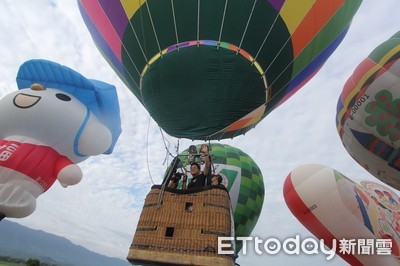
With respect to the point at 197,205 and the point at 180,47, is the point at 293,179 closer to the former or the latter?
the point at 180,47

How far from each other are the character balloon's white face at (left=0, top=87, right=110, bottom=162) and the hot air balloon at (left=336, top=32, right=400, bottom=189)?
4.91m

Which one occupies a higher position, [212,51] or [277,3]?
[277,3]

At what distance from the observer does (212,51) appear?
4473 millimetres

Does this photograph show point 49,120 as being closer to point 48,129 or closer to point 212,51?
point 48,129

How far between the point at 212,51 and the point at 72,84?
2.77 meters

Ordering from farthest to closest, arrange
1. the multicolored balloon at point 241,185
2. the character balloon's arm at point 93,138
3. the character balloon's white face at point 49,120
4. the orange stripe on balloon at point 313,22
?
1. the multicolored balloon at point 241,185
2. the character balloon's arm at point 93,138
3. the character balloon's white face at point 49,120
4. the orange stripe on balloon at point 313,22

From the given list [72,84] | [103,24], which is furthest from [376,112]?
[72,84]

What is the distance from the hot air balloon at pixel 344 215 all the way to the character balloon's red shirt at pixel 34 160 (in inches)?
209

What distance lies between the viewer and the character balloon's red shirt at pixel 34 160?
508 centimetres

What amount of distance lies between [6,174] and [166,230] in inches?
121

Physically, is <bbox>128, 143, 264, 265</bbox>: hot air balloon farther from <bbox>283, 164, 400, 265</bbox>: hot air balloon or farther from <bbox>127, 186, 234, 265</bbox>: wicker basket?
<bbox>283, 164, 400, 265</bbox>: hot air balloon

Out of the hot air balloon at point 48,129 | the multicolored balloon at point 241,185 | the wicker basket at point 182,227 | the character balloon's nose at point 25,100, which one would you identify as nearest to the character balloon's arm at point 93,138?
the hot air balloon at point 48,129

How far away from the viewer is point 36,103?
5.48 metres

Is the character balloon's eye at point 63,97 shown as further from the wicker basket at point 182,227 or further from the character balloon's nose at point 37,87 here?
the wicker basket at point 182,227
